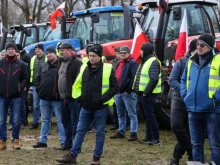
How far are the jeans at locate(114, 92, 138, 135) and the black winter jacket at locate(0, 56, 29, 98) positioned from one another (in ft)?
7.35

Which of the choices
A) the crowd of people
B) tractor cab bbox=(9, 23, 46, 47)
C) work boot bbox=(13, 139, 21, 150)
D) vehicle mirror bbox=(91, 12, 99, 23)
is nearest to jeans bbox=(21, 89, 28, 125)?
the crowd of people

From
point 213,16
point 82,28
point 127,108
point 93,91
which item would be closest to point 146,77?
point 127,108

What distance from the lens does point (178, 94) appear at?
725cm

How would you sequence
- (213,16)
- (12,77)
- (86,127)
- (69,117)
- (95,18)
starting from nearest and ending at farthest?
1. (86,127)
2. (69,117)
3. (12,77)
4. (213,16)
5. (95,18)

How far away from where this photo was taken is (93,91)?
7496 millimetres

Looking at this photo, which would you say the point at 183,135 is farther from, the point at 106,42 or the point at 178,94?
the point at 106,42

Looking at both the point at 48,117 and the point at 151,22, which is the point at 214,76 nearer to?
the point at 48,117

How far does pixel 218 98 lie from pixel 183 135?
1033 mm

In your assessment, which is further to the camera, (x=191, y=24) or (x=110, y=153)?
(x=191, y=24)

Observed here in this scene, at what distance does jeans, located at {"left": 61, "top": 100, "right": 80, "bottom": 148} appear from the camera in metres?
8.58

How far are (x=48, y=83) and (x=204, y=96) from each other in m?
3.42

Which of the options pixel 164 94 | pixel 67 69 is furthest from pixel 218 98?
pixel 164 94

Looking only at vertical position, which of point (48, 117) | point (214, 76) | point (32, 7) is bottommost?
point (48, 117)

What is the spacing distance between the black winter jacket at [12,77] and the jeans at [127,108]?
224 centimetres
